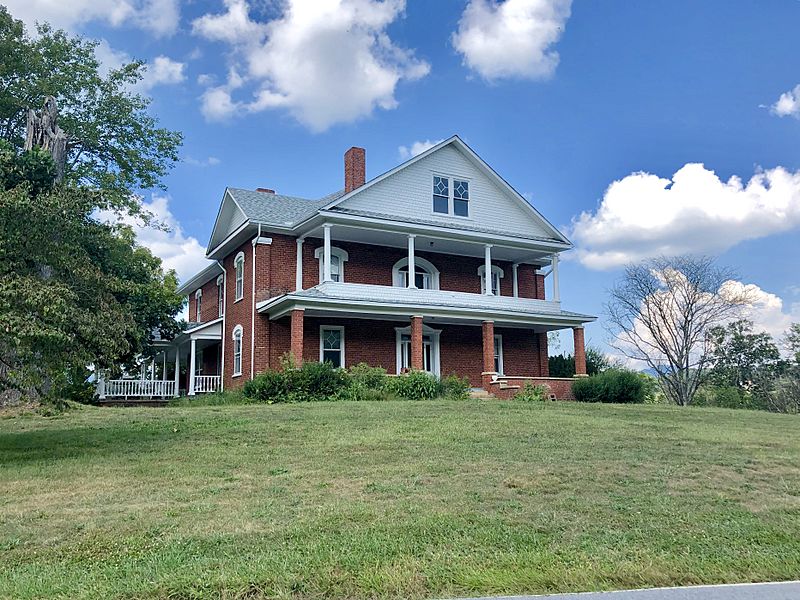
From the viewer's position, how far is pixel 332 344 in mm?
25156

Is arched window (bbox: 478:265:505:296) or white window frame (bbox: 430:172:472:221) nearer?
white window frame (bbox: 430:172:472:221)

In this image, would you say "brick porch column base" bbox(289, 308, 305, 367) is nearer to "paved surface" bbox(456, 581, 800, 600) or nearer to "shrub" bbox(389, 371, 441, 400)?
"shrub" bbox(389, 371, 441, 400)

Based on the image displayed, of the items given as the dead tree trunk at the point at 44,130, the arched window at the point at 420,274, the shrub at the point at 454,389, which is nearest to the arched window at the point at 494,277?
the arched window at the point at 420,274

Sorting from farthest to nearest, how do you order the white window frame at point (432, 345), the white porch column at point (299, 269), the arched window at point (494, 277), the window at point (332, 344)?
the arched window at point (494, 277), the white window frame at point (432, 345), the window at point (332, 344), the white porch column at point (299, 269)

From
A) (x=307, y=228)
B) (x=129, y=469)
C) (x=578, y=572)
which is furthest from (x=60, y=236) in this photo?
(x=307, y=228)

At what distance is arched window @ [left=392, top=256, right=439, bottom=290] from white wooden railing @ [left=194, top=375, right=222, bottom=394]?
294 inches

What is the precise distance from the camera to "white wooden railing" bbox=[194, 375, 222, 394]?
1065 inches

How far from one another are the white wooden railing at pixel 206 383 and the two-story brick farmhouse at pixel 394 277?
0.04m

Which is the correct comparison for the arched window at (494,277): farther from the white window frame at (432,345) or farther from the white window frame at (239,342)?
the white window frame at (239,342)

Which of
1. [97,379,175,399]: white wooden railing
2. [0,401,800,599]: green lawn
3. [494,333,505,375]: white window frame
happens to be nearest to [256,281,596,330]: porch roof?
[494,333,505,375]: white window frame

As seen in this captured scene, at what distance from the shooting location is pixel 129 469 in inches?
405

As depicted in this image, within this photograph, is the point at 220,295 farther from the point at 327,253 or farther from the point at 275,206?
the point at 327,253

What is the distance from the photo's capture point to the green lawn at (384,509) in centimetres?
601

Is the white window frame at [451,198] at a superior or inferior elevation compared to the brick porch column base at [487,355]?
superior
